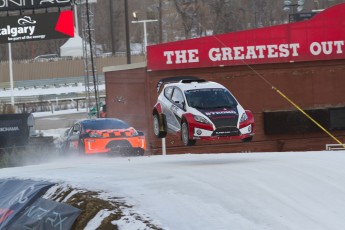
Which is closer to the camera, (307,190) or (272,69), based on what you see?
(307,190)

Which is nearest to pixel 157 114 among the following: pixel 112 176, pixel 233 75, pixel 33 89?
pixel 112 176

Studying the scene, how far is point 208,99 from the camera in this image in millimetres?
14047

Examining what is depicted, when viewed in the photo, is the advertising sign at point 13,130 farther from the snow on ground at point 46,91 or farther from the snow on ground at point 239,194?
the snow on ground at point 46,91

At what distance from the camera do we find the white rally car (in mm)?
13352

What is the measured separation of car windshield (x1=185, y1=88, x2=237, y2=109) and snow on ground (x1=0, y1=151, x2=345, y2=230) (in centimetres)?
202

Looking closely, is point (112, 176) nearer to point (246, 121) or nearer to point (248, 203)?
point (246, 121)

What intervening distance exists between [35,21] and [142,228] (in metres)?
26.5

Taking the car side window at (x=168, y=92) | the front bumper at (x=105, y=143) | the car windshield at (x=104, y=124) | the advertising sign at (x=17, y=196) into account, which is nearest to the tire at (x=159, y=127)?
the car side window at (x=168, y=92)

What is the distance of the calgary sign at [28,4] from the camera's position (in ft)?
109

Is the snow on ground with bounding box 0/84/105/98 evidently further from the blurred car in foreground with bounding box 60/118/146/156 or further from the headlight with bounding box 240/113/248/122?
the headlight with bounding box 240/113/248/122

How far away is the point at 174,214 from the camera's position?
8.41 metres

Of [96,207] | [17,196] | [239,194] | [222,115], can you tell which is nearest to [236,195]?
[239,194]

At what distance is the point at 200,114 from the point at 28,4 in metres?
21.7

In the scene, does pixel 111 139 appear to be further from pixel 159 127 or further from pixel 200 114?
pixel 200 114
